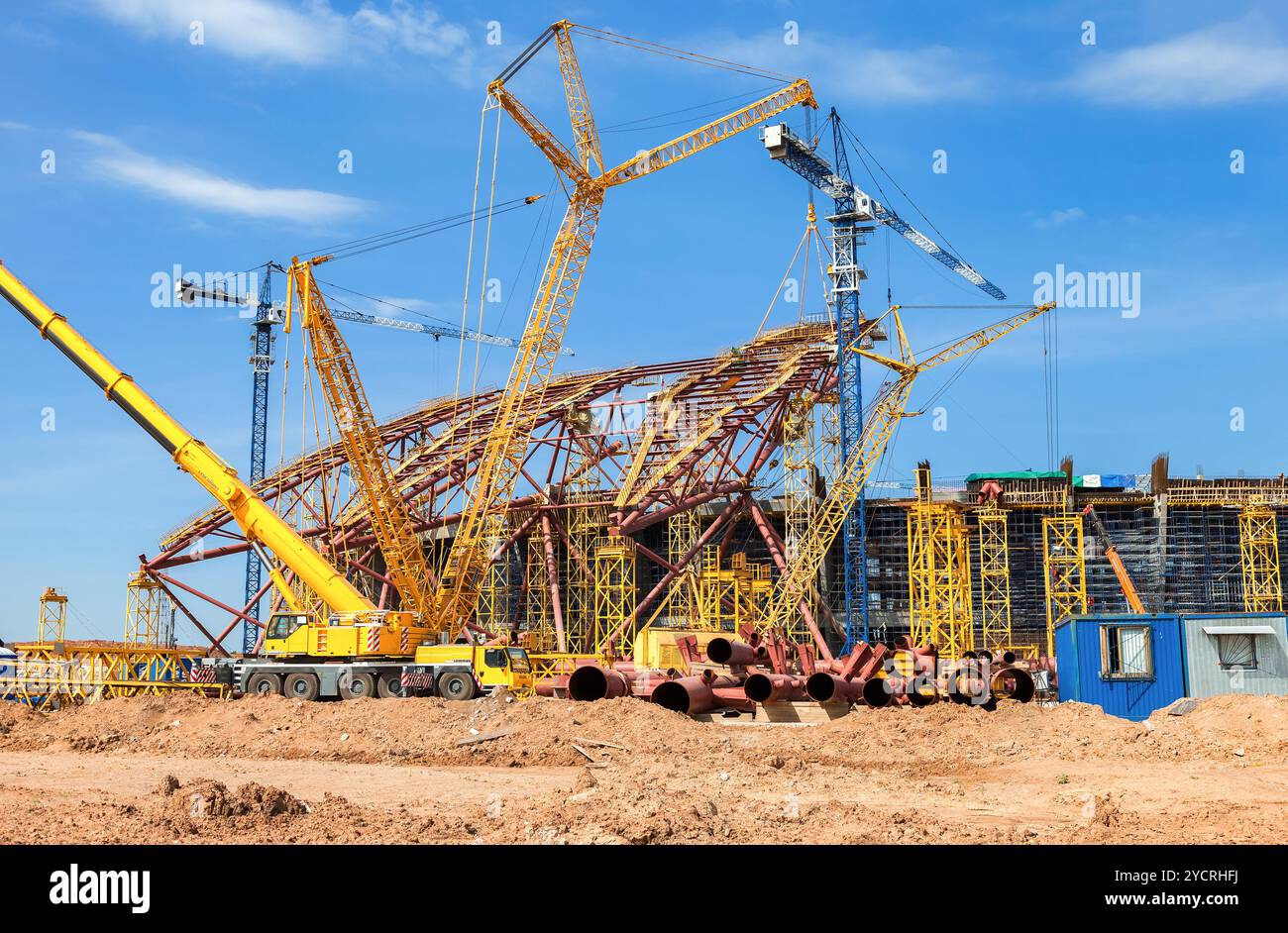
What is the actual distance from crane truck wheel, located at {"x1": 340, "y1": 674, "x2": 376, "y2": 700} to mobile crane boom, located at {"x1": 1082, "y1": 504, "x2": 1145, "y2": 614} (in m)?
35.1

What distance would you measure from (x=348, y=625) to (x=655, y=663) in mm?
9926

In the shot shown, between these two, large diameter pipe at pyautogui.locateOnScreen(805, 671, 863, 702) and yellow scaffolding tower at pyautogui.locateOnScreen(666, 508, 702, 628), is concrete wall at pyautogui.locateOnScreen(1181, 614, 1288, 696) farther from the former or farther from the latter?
yellow scaffolding tower at pyautogui.locateOnScreen(666, 508, 702, 628)

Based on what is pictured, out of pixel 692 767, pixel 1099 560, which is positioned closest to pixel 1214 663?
pixel 692 767

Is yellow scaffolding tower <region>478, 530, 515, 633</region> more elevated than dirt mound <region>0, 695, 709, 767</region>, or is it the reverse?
yellow scaffolding tower <region>478, 530, 515, 633</region>

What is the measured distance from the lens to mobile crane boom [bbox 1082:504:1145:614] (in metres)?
53.3

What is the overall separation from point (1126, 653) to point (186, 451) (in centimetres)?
2944

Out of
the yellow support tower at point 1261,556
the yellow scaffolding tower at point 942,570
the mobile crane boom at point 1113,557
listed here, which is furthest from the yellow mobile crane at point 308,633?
the yellow support tower at point 1261,556

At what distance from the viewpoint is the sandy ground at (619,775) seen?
40.3ft

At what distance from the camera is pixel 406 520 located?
47125 millimetres

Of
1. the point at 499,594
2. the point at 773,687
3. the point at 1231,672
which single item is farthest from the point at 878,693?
the point at 499,594

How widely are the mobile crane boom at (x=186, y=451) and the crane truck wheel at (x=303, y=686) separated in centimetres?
340

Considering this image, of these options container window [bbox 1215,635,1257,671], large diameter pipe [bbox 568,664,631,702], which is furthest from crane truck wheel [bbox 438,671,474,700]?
container window [bbox 1215,635,1257,671]
